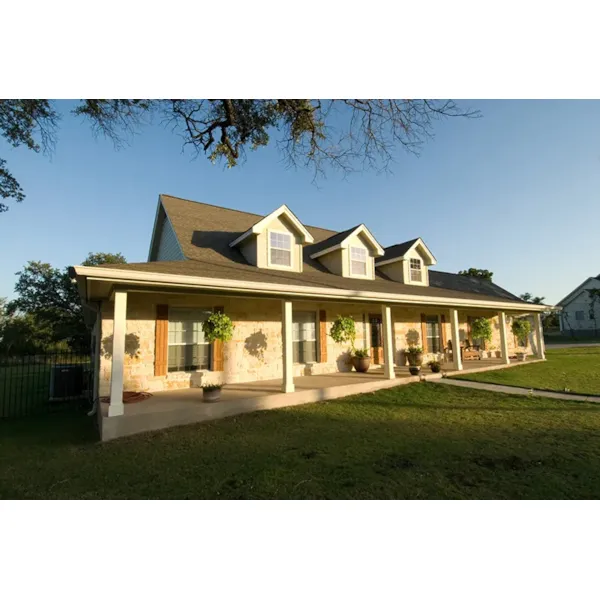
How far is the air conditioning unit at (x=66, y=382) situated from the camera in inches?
418

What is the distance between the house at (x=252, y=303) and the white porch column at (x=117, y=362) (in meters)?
0.02

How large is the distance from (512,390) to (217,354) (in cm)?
874

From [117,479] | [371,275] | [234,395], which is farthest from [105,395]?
[371,275]

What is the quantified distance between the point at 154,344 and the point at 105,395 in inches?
62.9

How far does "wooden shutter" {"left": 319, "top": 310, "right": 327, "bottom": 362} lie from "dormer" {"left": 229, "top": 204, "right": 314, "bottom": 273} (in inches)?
71.1

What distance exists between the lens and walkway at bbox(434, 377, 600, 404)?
28.7 ft

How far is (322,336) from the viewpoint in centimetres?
1159

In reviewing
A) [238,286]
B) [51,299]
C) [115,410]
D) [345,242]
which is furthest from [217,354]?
[51,299]

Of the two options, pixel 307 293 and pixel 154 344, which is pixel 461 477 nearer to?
pixel 307 293

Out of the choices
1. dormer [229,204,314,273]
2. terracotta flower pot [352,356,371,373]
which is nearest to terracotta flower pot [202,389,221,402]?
dormer [229,204,314,273]

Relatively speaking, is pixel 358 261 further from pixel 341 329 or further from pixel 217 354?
pixel 217 354

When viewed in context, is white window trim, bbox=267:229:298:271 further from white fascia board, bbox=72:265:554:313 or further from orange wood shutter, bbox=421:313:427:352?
orange wood shutter, bbox=421:313:427:352

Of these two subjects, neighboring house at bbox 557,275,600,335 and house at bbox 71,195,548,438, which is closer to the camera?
house at bbox 71,195,548,438

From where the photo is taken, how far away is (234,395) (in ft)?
26.7
